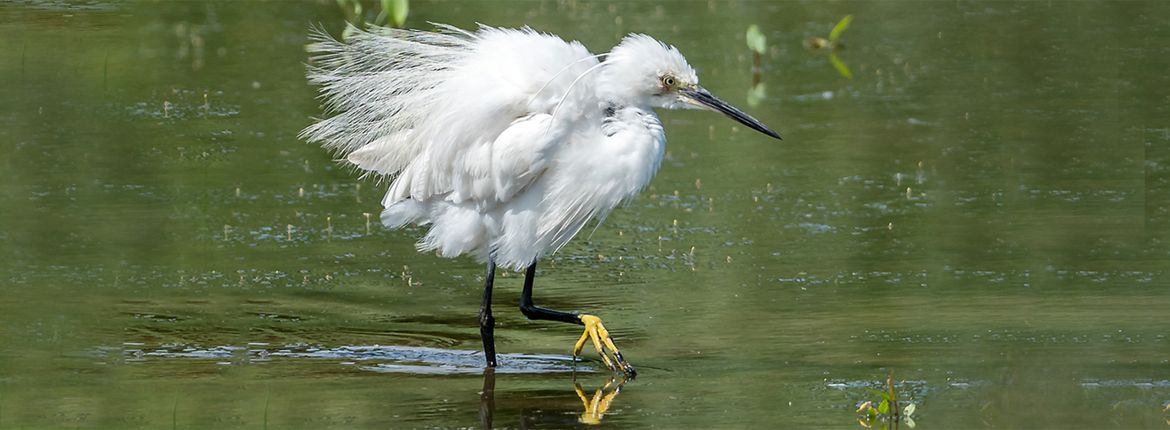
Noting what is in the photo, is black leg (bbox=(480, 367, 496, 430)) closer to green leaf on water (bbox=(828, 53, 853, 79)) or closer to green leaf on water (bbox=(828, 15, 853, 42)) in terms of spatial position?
green leaf on water (bbox=(828, 53, 853, 79))

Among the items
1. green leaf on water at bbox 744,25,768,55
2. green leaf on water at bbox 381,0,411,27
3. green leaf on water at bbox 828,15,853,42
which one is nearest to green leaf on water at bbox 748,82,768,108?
green leaf on water at bbox 744,25,768,55

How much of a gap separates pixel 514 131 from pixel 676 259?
6.23 ft

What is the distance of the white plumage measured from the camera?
20.8ft

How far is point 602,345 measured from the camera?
20.7ft

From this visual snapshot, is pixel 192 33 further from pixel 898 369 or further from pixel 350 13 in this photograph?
pixel 898 369

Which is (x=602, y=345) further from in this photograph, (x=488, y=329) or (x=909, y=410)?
(x=909, y=410)

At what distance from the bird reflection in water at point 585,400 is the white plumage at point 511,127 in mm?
685

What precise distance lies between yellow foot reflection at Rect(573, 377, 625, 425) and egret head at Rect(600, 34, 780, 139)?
101 centimetres

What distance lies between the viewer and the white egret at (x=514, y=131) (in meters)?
6.34

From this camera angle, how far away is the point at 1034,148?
1023 centimetres

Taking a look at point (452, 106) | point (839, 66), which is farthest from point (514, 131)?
point (839, 66)

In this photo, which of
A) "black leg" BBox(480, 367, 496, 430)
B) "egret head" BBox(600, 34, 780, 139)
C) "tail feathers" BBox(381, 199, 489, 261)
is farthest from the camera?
"tail feathers" BBox(381, 199, 489, 261)

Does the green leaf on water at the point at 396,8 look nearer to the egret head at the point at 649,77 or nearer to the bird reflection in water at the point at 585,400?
the egret head at the point at 649,77

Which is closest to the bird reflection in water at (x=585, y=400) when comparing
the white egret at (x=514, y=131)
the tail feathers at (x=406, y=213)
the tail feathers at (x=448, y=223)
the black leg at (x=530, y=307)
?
the white egret at (x=514, y=131)
